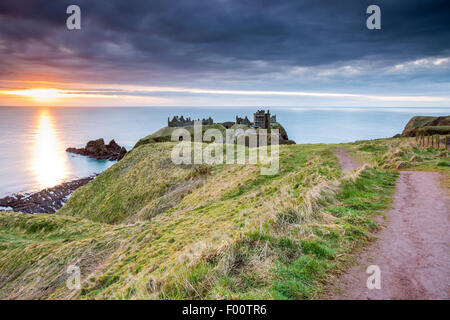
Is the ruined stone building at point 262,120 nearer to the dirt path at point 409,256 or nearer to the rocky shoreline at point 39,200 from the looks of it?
the rocky shoreline at point 39,200

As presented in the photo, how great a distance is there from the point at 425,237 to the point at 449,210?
2777 millimetres

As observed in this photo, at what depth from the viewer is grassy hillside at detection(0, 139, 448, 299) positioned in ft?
18.5

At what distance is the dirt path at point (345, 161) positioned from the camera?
17.3 metres

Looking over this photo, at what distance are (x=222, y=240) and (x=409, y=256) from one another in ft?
15.0

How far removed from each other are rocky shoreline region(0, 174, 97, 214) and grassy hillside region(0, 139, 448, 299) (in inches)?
1119

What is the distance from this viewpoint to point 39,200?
4606 cm

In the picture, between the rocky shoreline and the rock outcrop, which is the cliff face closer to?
the rocky shoreline

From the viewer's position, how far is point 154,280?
575cm

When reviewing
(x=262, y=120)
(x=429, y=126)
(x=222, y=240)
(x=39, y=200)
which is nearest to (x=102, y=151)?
(x=39, y=200)

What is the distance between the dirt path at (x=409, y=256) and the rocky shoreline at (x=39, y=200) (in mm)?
46604

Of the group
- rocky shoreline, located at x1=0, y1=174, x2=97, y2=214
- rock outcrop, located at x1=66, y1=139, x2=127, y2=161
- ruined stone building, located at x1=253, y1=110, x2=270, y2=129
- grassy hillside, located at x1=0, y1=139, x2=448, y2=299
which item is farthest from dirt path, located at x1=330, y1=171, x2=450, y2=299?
rock outcrop, located at x1=66, y1=139, x2=127, y2=161

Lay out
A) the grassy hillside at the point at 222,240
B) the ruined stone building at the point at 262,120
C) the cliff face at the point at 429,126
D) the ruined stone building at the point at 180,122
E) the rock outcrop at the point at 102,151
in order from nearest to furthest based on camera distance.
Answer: the grassy hillside at the point at 222,240
the cliff face at the point at 429,126
the ruined stone building at the point at 262,120
the ruined stone building at the point at 180,122
the rock outcrop at the point at 102,151

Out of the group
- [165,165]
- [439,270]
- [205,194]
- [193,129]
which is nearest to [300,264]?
[439,270]

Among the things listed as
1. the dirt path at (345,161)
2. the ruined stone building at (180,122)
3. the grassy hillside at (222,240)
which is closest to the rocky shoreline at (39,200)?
the grassy hillside at (222,240)
